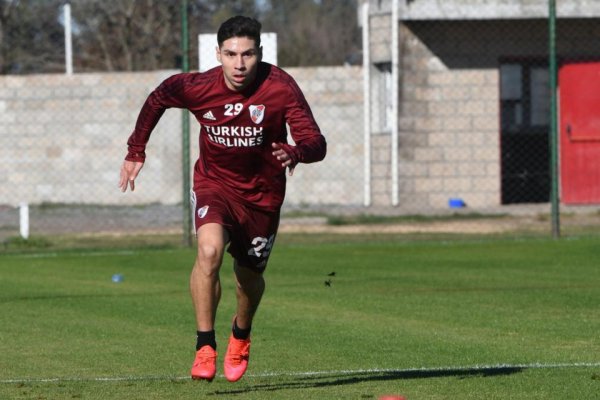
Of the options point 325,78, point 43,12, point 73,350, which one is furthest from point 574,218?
point 43,12

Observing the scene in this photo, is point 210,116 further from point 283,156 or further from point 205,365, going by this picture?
point 205,365

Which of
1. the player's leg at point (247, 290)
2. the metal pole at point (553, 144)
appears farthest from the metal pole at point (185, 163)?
the player's leg at point (247, 290)

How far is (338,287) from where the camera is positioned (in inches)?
543

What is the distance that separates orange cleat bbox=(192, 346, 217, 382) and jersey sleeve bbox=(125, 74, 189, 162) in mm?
1205

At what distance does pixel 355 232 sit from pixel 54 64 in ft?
56.8

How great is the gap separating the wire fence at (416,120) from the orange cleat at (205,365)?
638 inches

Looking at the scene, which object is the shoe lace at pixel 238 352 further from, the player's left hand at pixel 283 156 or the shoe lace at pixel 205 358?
the player's left hand at pixel 283 156

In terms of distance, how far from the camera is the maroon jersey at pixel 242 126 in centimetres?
805

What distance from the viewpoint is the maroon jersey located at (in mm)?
8047

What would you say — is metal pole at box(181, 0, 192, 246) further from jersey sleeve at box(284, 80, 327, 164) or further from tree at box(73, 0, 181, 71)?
tree at box(73, 0, 181, 71)

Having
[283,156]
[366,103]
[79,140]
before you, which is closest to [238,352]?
[283,156]

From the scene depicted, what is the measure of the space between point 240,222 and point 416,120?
17474 millimetres

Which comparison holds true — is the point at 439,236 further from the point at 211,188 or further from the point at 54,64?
the point at 54,64

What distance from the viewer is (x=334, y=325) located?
10883 mm
